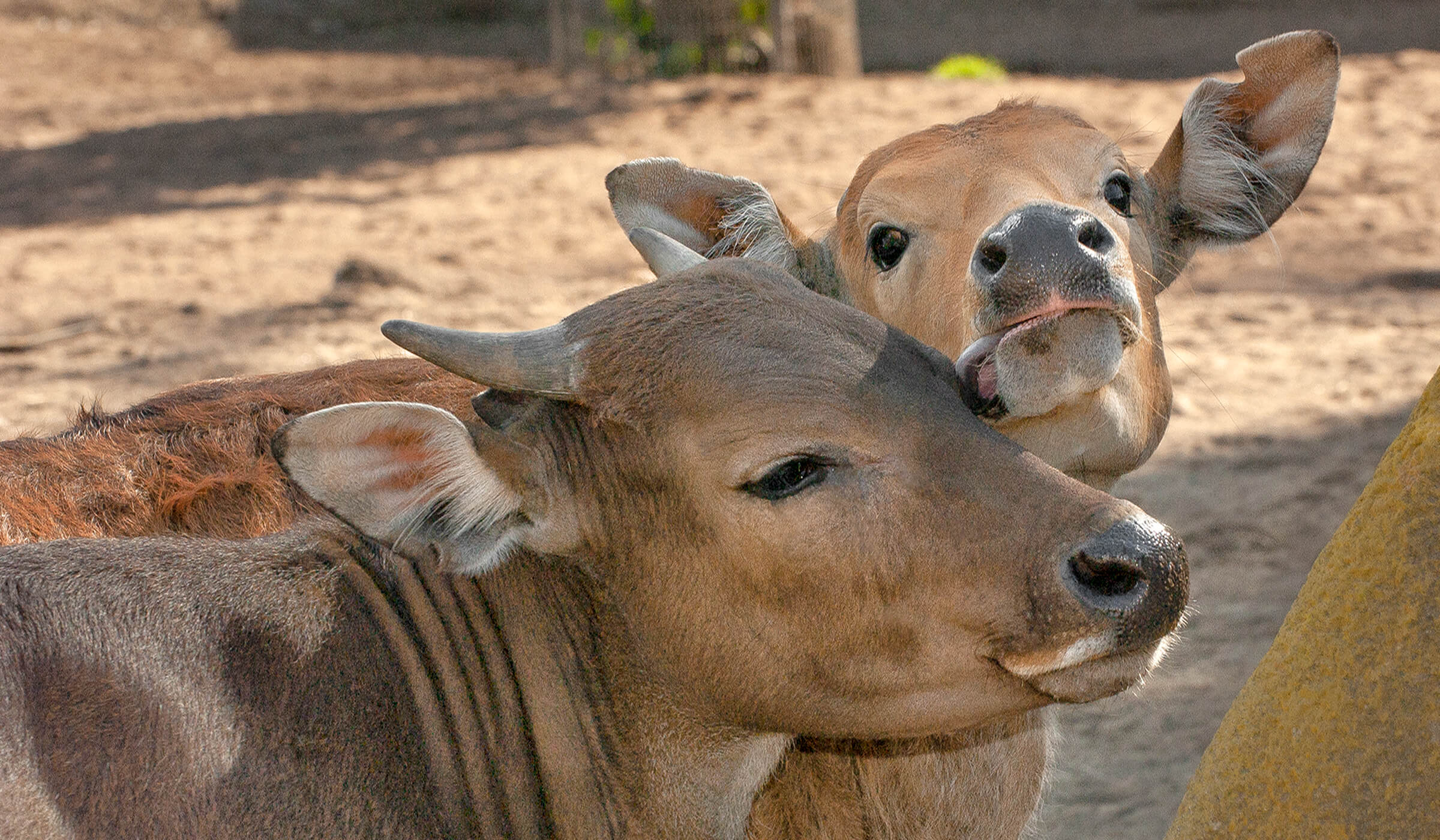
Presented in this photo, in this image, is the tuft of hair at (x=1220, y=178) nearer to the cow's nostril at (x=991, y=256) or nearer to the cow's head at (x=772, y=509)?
the cow's nostril at (x=991, y=256)

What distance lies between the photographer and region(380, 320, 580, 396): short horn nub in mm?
2754

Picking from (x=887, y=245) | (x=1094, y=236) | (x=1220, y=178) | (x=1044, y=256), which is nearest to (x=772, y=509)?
(x=1044, y=256)

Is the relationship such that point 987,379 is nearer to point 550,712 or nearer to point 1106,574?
point 1106,574

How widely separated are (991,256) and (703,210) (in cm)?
127

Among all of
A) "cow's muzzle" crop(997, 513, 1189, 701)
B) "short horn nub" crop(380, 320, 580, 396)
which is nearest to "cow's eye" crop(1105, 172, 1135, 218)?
"cow's muzzle" crop(997, 513, 1189, 701)

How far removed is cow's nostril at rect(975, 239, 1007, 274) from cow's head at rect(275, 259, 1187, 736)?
15.9 inches

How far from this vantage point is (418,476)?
2824mm

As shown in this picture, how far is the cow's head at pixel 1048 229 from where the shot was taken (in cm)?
330

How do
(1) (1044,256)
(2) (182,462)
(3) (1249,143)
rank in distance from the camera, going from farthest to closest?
(3) (1249,143)
(2) (182,462)
(1) (1044,256)

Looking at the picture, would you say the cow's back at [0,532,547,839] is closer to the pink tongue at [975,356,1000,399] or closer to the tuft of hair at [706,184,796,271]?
the pink tongue at [975,356,1000,399]

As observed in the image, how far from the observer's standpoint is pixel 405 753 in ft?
9.64

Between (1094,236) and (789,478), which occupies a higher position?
(1094,236)

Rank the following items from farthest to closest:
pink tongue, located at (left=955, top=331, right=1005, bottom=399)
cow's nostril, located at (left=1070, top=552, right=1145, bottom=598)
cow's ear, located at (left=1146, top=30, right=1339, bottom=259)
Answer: cow's ear, located at (left=1146, top=30, right=1339, bottom=259) → pink tongue, located at (left=955, top=331, right=1005, bottom=399) → cow's nostril, located at (left=1070, top=552, right=1145, bottom=598)

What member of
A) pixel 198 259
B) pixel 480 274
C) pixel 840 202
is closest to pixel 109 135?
pixel 198 259
